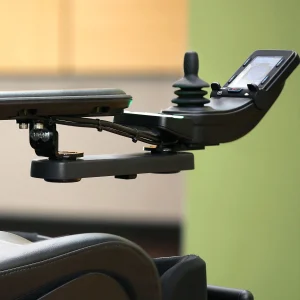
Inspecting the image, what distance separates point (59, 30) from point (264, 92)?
2.32 metres

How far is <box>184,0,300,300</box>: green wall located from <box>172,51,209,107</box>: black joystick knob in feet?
3.32

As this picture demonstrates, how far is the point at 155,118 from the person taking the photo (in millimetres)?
1165

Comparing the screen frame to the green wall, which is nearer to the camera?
the screen frame

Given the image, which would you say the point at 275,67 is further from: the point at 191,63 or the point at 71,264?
the point at 71,264

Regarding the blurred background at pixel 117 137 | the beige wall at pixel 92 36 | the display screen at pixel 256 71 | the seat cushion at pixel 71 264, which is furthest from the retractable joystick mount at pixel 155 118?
the beige wall at pixel 92 36

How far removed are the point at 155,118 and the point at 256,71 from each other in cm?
24

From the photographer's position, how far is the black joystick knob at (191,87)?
1252 millimetres

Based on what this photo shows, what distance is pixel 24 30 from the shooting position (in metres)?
3.49

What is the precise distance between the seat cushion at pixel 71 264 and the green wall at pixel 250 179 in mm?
1320

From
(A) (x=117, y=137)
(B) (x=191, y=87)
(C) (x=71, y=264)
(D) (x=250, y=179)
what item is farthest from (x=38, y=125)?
(A) (x=117, y=137)

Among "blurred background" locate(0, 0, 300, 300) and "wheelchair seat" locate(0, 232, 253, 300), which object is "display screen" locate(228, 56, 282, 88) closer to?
"wheelchair seat" locate(0, 232, 253, 300)

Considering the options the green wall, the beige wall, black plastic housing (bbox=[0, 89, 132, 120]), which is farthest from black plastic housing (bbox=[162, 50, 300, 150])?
the beige wall

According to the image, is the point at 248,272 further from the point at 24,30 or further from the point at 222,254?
the point at 24,30

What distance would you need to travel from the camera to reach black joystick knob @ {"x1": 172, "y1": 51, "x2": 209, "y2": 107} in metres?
1.25
